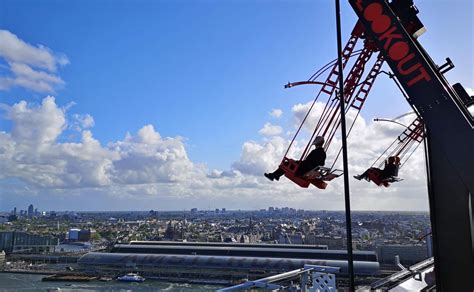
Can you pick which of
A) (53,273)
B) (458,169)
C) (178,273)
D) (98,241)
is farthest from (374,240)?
(98,241)

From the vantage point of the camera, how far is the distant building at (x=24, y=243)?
43781 millimetres

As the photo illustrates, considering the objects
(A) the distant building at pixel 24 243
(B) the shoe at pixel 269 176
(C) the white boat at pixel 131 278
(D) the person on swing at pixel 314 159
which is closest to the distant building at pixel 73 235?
(A) the distant building at pixel 24 243

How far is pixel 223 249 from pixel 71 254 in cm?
2009

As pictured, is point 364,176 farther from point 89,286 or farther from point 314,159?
point 89,286

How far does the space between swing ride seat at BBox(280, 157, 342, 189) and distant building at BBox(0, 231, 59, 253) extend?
49.6 metres

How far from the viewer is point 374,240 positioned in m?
38.4

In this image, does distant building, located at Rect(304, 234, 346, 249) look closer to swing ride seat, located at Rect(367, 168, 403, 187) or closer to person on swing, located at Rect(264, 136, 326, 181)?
swing ride seat, located at Rect(367, 168, 403, 187)

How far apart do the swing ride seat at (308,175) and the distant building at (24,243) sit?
163ft

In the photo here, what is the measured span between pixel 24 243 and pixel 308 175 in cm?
5511

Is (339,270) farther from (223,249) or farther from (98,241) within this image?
(98,241)

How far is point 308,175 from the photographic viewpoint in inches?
151

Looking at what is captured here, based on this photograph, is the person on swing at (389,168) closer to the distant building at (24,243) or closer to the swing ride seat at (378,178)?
the swing ride seat at (378,178)

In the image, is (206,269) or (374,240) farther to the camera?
(374,240)

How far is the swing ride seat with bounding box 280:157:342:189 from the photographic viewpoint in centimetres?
378
